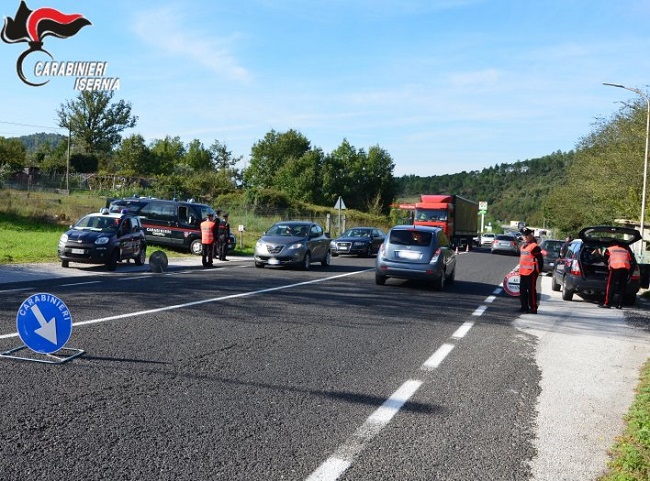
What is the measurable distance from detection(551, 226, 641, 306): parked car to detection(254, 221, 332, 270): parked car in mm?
7974

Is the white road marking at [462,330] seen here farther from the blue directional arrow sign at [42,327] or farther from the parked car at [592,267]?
the parked car at [592,267]

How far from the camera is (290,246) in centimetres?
2011

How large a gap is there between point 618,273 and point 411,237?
15.8 ft

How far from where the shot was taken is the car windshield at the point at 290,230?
2112 cm

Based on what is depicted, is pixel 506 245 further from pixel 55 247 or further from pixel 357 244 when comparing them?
pixel 55 247

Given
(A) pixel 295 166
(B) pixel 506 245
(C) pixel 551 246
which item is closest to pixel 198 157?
(A) pixel 295 166

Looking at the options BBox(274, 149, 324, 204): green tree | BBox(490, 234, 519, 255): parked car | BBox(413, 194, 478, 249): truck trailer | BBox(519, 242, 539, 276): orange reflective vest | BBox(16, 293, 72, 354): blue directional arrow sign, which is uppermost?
BBox(274, 149, 324, 204): green tree

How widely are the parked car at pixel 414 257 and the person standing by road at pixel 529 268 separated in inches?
130

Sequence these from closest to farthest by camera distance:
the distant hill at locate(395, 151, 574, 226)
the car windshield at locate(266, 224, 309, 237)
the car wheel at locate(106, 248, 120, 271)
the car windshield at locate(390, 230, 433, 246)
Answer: the car windshield at locate(390, 230, 433, 246)
the car wheel at locate(106, 248, 120, 271)
the car windshield at locate(266, 224, 309, 237)
the distant hill at locate(395, 151, 574, 226)

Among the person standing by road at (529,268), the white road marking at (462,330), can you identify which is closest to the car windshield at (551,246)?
the person standing by road at (529,268)

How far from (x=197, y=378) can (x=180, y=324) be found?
117 inches

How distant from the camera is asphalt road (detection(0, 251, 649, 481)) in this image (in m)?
4.14

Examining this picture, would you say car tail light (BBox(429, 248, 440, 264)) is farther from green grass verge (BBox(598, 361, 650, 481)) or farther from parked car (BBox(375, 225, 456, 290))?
green grass verge (BBox(598, 361, 650, 481))

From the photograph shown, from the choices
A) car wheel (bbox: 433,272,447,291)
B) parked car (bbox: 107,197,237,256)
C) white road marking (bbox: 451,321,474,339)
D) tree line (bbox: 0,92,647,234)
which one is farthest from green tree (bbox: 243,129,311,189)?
white road marking (bbox: 451,321,474,339)
